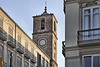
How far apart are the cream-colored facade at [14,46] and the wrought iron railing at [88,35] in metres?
23.0

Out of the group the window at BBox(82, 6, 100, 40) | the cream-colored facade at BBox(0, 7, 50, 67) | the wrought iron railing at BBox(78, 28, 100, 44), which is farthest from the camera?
the cream-colored facade at BBox(0, 7, 50, 67)

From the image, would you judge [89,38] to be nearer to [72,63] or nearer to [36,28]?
[72,63]

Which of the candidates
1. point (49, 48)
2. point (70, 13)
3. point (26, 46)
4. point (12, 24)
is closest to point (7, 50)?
point (12, 24)

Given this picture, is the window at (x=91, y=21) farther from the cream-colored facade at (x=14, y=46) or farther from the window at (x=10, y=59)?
the window at (x=10, y=59)

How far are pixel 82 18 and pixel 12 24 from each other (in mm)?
26425

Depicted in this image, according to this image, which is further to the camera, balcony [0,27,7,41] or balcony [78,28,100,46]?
balcony [0,27,7,41]

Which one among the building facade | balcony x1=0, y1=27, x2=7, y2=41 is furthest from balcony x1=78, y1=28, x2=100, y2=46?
Result: balcony x1=0, y1=27, x2=7, y2=41

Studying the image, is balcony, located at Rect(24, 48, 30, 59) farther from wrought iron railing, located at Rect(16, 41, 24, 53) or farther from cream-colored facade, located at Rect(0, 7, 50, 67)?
wrought iron railing, located at Rect(16, 41, 24, 53)

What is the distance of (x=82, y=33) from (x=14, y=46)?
2656 cm

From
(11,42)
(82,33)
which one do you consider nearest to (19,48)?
(11,42)

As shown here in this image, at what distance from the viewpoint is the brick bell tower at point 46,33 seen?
233 ft

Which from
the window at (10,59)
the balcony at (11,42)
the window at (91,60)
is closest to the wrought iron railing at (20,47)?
the balcony at (11,42)

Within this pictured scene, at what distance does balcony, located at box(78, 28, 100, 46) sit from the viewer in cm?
1727

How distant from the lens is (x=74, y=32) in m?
18.1
